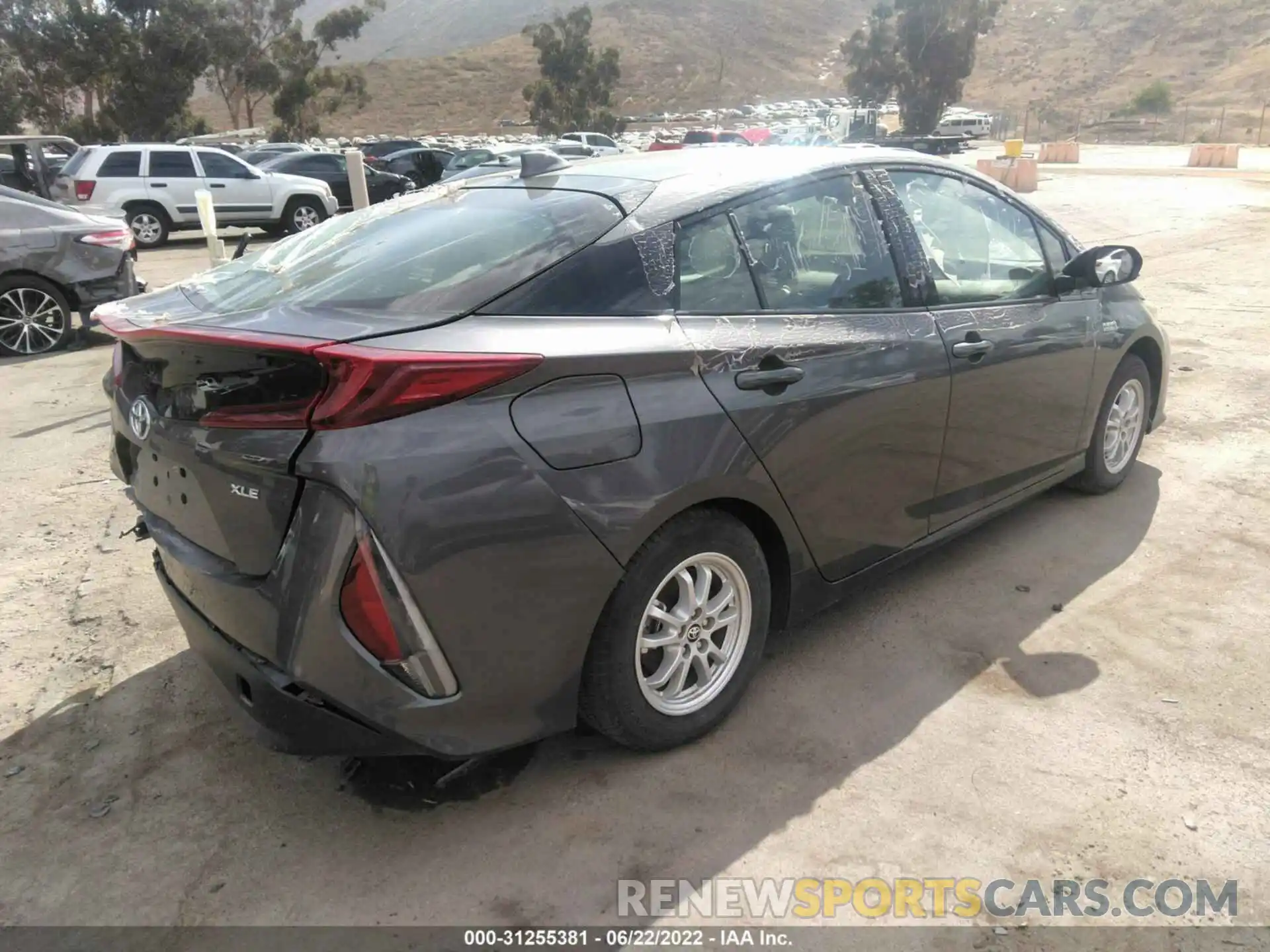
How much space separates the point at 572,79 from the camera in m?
52.4

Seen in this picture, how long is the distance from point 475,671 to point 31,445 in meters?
4.75

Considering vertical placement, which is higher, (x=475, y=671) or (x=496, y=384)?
(x=496, y=384)

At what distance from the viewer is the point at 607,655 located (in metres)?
2.58

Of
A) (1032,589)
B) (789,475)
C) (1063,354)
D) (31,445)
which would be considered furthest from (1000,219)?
(31,445)

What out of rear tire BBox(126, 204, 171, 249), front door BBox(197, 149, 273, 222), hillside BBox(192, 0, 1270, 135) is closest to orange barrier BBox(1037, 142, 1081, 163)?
hillside BBox(192, 0, 1270, 135)

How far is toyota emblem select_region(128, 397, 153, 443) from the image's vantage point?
2.70m

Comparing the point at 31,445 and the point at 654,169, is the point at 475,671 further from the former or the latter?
the point at 31,445

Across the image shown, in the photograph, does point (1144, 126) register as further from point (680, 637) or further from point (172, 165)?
point (680, 637)

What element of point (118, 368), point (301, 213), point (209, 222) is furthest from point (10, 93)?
point (118, 368)

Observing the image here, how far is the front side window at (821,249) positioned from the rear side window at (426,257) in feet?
1.75

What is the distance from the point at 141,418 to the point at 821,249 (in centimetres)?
216

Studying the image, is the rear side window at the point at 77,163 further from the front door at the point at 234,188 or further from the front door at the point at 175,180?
the front door at the point at 234,188

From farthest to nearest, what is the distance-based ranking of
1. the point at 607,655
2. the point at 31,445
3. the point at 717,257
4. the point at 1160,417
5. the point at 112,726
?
the point at 31,445 → the point at 1160,417 → the point at 112,726 → the point at 717,257 → the point at 607,655

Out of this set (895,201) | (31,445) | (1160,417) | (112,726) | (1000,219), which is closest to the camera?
(112,726)
